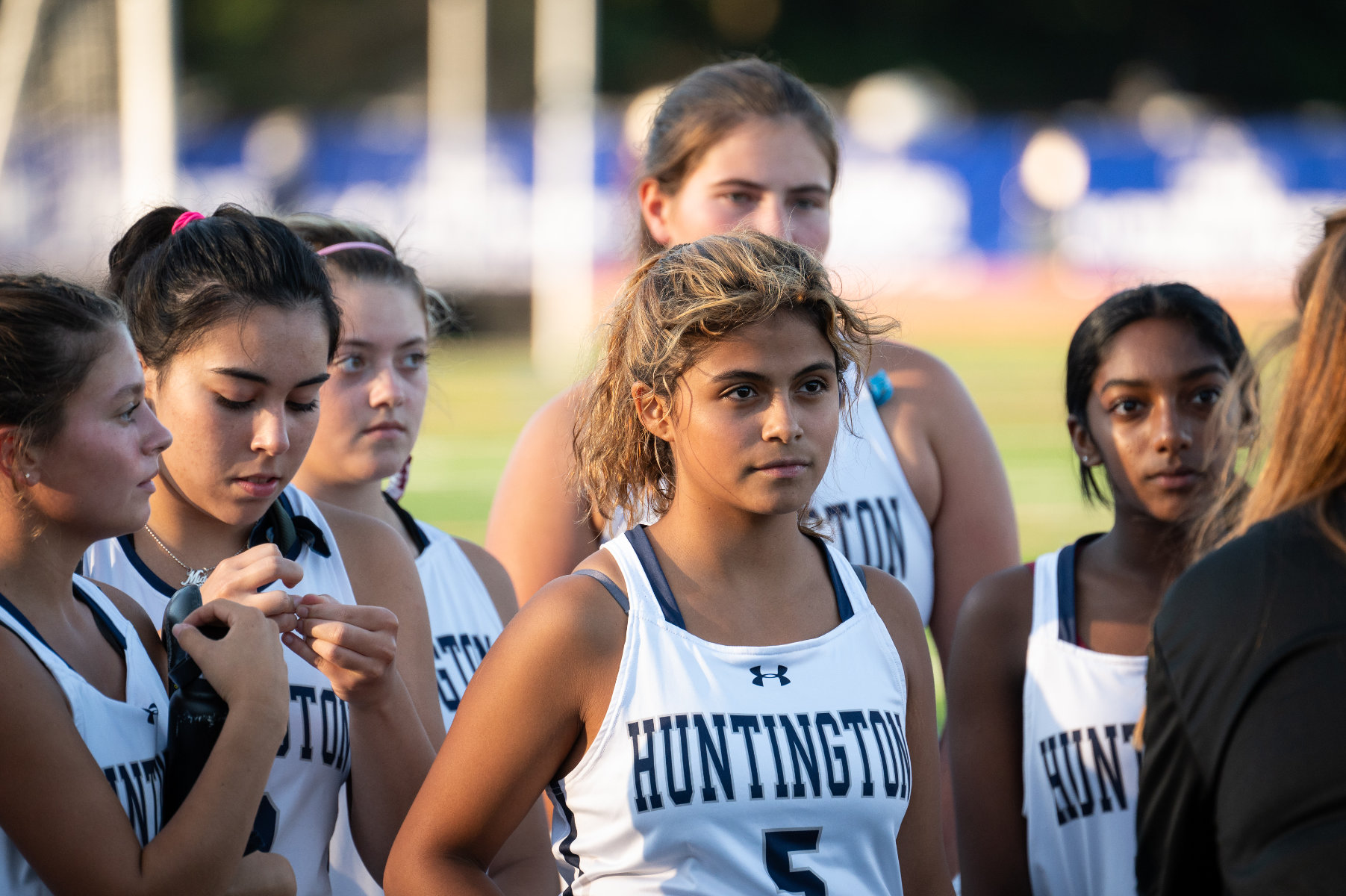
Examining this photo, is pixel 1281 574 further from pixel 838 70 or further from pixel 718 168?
pixel 838 70

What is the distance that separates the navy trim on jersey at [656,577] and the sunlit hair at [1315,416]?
855 mm

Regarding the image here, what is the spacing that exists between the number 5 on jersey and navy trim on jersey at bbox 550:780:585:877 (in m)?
0.29

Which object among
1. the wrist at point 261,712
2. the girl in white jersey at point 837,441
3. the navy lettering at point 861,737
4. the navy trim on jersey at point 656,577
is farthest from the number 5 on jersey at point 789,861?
the girl in white jersey at point 837,441

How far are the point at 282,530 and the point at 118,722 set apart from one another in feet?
1.73

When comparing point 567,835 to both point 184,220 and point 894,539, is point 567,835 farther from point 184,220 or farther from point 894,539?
point 184,220

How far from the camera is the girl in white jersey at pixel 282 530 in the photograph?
2318 millimetres

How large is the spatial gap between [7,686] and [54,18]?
49.1 ft

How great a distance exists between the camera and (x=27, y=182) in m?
16.7

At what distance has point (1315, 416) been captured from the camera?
1.63 m

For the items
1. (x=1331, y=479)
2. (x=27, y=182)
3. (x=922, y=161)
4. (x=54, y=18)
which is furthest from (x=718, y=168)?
(x=922, y=161)

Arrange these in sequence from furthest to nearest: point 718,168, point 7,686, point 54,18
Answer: point 54,18, point 718,168, point 7,686

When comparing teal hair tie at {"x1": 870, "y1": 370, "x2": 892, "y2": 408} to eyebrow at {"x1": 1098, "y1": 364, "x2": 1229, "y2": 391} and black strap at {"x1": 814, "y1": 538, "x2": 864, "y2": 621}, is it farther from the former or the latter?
black strap at {"x1": 814, "y1": 538, "x2": 864, "y2": 621}

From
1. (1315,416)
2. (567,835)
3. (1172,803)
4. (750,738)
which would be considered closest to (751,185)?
(750,738)

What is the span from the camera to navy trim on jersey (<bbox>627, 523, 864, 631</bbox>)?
2.17 m
